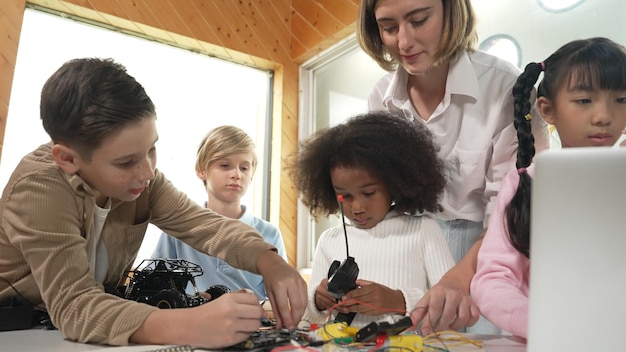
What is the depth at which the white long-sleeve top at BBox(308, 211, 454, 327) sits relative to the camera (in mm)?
970

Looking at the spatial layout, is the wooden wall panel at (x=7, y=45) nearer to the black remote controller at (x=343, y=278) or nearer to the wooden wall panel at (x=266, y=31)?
the wooden wall panel at (x=266, y=31)

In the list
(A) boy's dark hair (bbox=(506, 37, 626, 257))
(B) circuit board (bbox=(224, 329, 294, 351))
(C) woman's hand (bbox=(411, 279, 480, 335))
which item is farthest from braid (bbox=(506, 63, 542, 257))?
(B) circuit board (bbox=(224, 329, 294, 351))

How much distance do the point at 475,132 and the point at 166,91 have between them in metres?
1.88

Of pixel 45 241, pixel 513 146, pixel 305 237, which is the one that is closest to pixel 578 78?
pixel 513 146

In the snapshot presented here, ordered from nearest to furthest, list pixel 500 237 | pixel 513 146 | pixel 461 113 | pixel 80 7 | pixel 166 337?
pixel 166 337, pixel 500 237, pixel 513 146, pixel 461 113, pixel 80 7

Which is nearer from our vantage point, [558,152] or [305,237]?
[558,152]

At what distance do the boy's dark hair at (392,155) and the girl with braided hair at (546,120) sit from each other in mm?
213

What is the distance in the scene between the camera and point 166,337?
1.95 ft

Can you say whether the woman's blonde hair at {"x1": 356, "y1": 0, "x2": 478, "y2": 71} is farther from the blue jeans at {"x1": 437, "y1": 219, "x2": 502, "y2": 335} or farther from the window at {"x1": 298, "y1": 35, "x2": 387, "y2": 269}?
the window at {"x1": 298, "y1": 35, "x2": 387, "y2": 269}

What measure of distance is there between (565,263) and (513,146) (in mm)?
686

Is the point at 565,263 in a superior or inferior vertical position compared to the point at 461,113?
inferior

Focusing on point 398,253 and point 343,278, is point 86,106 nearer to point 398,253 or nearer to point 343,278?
point 343,278

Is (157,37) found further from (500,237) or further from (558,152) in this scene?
(558,152)

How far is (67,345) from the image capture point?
0.64 meters
